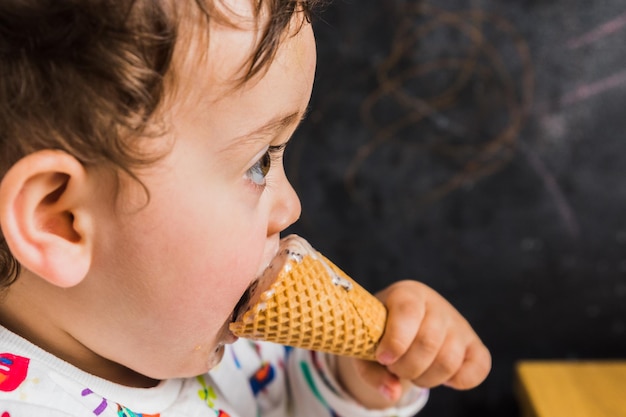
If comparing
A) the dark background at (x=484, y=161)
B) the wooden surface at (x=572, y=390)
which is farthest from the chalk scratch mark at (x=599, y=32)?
the wooden surface at (x=572, y=390)

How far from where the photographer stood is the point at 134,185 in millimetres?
582

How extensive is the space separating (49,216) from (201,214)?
120mm

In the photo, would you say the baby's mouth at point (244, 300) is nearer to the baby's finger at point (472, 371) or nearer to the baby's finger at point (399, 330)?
the baby's finger at point (399, 330)

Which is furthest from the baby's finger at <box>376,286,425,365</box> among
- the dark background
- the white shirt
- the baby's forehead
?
the dark background

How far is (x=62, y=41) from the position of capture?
1.71 ft

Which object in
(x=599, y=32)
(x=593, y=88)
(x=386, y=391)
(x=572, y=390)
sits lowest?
(x=572, y=390)

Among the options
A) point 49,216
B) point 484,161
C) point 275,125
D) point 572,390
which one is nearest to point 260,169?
point 275,125

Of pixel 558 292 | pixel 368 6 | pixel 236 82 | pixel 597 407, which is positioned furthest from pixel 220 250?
pixel 558 292

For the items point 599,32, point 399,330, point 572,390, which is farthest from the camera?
point 599,32

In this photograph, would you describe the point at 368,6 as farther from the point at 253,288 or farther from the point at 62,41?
the point at 62,41

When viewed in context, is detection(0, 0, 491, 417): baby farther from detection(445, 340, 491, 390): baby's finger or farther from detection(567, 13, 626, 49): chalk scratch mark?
detection(567, 13, 626, 49): chalk scratch mark

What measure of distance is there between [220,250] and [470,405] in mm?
1266

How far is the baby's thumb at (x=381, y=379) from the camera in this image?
867 mm

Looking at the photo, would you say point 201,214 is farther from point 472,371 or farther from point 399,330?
point 472,371
